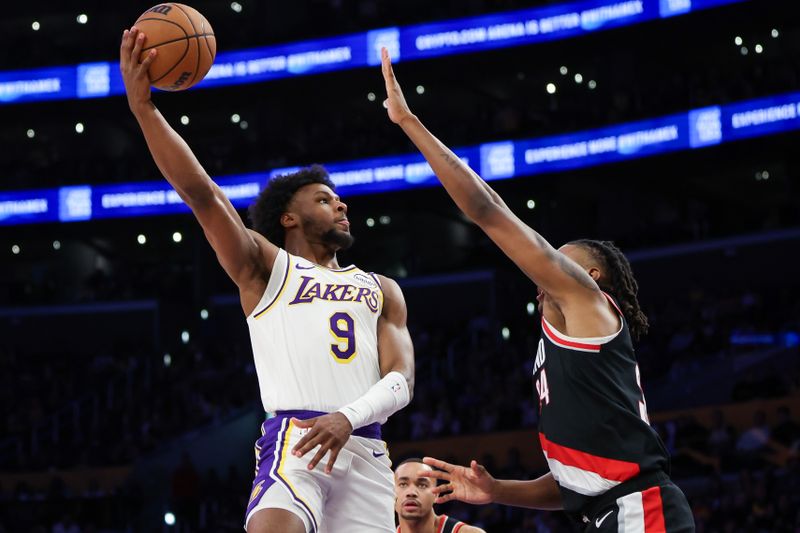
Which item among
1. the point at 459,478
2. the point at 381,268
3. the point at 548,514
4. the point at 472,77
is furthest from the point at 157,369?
the point at 459,478

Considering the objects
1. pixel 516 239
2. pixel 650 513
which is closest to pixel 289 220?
pixel 516 239

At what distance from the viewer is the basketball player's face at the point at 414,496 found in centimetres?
716

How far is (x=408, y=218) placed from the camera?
31.6 m

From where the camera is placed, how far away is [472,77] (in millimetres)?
29641

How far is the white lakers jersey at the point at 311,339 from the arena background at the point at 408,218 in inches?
419

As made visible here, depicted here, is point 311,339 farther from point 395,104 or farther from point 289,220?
point 395,104

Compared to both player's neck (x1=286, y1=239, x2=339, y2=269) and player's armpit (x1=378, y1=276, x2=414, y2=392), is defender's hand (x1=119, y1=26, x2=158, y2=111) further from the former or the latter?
player's armpit (x1=378, y1=276, x2=414, y2=392)

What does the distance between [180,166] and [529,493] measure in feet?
7.41

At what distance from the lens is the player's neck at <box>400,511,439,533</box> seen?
7191 mm

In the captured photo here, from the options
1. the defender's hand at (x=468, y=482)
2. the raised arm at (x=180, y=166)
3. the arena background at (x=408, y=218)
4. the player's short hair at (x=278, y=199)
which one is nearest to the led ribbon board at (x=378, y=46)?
the arena background at (x=408, y=218)

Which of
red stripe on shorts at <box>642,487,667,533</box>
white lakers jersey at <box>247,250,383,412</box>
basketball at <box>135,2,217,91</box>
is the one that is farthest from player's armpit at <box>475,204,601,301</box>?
basketball at <box>135,2,217,91</box>

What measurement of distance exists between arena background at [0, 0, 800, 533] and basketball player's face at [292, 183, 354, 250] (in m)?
10.5

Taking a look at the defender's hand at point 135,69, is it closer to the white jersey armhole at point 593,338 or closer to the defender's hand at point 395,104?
the defender's hand at point 395,104

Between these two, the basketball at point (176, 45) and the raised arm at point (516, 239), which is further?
the basketball at point (176, 45)
